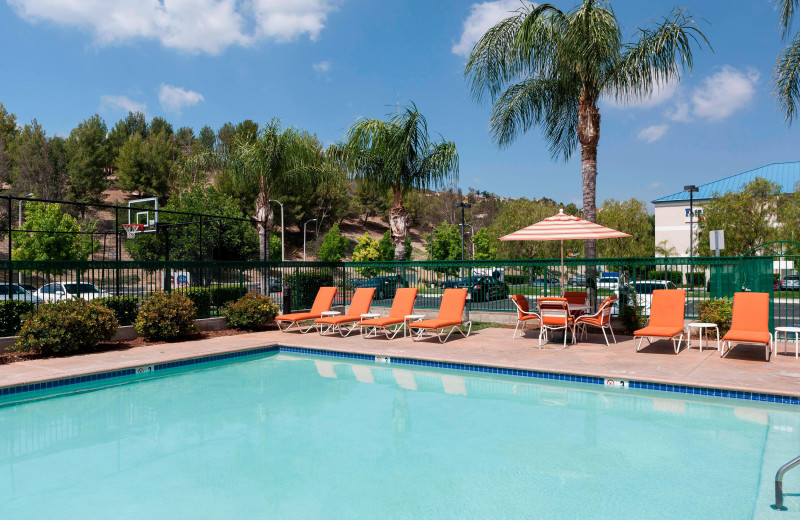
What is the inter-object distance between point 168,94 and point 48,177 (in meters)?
29.1

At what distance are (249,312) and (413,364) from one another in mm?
5387

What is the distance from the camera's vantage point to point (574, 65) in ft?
41.1

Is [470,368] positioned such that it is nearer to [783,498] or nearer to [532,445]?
[532,445]

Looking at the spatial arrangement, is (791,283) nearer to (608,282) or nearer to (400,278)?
(608,282)

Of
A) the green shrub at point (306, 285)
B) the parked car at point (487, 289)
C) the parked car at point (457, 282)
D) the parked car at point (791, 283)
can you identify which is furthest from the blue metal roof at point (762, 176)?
the green shrub at point (306, 285)

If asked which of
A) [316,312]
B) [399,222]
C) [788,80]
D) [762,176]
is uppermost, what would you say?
[762,176]

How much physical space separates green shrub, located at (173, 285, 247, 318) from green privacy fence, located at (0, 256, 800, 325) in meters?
0.02

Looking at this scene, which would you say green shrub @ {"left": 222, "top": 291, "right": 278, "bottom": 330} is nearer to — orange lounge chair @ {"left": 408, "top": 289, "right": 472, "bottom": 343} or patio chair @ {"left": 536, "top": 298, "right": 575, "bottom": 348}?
orange lounge chair @ {"left": 408, "top": 289, "right": 472, "bottom": 343}

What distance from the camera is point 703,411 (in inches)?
265

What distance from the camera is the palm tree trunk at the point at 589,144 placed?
13.2m

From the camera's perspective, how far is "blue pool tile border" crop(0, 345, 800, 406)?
6.93m

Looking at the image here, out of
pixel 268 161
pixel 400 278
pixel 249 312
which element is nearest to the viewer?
pixel 249 312

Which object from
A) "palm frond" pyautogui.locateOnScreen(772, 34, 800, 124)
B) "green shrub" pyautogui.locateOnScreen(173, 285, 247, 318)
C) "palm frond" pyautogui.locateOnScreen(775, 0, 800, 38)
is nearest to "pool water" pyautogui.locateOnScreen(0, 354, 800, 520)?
"green shrub" pyautogui.locateOnScreen(173, 285, 247, 318)

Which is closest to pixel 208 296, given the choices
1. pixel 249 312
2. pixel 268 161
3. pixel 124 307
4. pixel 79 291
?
pixel 249 312
